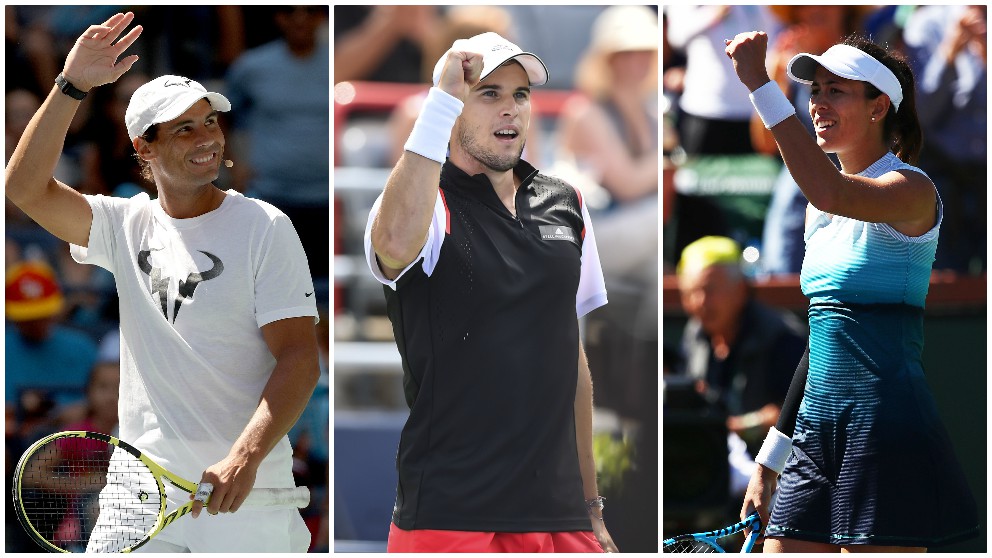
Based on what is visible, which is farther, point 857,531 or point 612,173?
point 612,173

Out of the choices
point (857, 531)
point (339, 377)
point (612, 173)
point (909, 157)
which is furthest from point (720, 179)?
point (857, 531)

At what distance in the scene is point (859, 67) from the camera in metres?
3.46

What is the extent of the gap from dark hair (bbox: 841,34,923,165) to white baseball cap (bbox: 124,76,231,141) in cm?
167

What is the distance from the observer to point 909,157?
3562 mm

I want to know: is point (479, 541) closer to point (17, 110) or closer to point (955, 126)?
point (17, 110)

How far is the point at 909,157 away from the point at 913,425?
69cm

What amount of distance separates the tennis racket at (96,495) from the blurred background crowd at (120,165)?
→ 1682 mm

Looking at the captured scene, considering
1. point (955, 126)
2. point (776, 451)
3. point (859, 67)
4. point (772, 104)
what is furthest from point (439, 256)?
point (955, 126)

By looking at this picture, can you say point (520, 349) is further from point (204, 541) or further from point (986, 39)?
point (986, 39)

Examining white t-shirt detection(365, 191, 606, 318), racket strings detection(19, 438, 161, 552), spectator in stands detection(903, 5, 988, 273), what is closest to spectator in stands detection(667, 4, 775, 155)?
spectator in stands detection(903, 5, 988, 273)

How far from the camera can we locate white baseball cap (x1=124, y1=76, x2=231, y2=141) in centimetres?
363

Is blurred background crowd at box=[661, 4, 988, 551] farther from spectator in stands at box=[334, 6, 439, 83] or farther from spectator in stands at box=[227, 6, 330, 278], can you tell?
spectator in stands at box=[227, 6, 330, 278]

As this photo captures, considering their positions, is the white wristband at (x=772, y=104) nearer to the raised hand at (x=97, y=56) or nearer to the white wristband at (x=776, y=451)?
the white wristband at (x=776, y=451)

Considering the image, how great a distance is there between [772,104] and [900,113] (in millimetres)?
515
